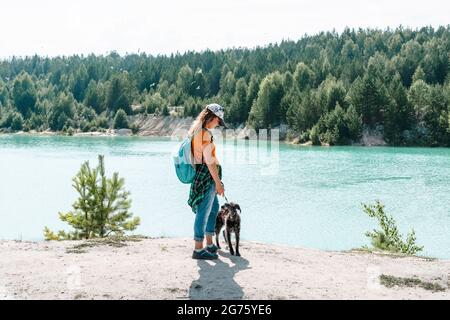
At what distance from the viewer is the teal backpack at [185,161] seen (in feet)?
37.1

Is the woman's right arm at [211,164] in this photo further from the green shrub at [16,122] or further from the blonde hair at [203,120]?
the green shrub at [16,122]

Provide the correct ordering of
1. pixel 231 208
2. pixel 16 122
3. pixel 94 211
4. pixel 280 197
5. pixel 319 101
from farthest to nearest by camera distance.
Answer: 1. pixel 16 122
2. pixel 319 101
3. pixel 280 197
4. pixel 94 211
5. pixel 231 208

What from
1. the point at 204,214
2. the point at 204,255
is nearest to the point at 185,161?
the point at 204,214

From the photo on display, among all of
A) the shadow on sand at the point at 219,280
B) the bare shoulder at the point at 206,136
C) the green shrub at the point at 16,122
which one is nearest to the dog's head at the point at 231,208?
the shadow on sand at the point at 219,280

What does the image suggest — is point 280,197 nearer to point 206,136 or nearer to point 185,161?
point 185,161

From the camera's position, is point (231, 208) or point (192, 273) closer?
point (192, 273)

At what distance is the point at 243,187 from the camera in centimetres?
4719

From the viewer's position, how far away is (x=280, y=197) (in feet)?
138

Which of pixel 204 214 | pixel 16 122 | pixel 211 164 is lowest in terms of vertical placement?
pixel 204 214

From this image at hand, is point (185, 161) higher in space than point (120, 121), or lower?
lower

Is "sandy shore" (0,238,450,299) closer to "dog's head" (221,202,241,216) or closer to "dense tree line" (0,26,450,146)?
"dog's head" (221,202,241,216)

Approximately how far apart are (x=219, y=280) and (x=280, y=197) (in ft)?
107
